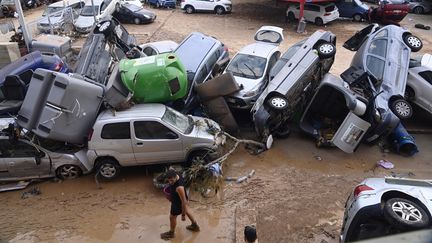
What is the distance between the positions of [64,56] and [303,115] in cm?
930

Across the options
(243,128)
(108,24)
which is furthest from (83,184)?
(108,24)

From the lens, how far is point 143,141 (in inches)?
343

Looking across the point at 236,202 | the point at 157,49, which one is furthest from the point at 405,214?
the point at 157,49

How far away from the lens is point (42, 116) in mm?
8633

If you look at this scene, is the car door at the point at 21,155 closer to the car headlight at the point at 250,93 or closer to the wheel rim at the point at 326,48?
the car headlight at the point at 250,93

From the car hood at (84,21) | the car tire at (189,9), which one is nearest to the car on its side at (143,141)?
the car hood at (84,21)

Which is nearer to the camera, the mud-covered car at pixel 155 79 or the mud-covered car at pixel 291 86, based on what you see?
the mud-covered car at pixel 155 79

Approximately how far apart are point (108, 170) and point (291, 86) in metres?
4.71

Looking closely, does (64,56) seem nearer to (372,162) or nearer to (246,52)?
(246,52)

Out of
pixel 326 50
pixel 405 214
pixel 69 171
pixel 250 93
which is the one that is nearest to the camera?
pixel 405 214

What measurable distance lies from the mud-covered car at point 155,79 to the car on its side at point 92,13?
10.9m

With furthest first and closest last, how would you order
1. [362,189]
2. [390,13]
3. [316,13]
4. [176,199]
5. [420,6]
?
[420,6] < [316,13] < [390,13] < [176,199] < [362,189]

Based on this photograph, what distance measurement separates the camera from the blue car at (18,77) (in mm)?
10553

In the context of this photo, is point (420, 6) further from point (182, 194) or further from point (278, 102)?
point (182, 194)
